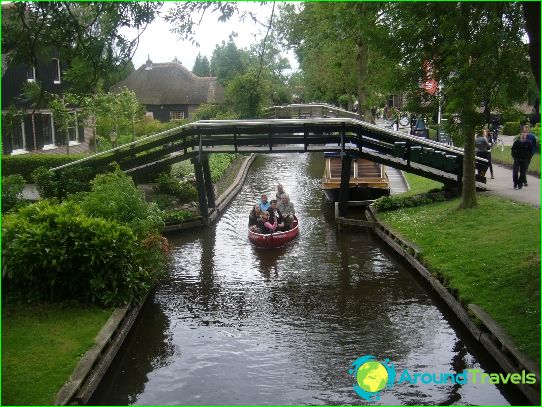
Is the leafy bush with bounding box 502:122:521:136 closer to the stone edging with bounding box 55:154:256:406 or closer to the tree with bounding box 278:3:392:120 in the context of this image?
the tree with bounding box 278:3:392:120

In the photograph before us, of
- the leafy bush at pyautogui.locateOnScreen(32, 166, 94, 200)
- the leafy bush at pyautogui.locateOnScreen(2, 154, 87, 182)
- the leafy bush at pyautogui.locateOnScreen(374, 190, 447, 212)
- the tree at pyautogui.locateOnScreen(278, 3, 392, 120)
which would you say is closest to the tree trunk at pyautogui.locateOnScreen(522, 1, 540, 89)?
the tree at pyautogui.locateOnScreen(278, 3, 392, 120)

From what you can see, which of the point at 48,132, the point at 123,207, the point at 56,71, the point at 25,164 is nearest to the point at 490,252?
the point at 123,207

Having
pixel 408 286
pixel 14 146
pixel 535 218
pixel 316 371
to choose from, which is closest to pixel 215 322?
pixel 316 371

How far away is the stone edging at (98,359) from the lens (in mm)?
8172

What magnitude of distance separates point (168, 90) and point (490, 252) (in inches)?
1754

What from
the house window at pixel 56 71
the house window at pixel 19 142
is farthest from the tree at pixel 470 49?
the house window at pixel 56 71

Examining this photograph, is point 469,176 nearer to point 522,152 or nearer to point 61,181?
point 522,152

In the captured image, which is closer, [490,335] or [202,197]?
[490,335]

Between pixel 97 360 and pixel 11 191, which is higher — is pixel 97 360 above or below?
below

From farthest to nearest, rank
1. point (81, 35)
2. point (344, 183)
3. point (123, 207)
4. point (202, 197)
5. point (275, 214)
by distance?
1. point (202, 197)
2. point (344, 183)
3. point (275, 214)
4. point (123, 207)
5. point (81, 35)

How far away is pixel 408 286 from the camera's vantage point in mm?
13617

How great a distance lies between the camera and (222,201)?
23.1 m

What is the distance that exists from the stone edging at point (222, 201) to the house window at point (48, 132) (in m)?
10.4

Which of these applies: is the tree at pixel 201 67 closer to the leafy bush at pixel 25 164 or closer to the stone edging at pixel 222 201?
the stone edging at pixel 222 201
